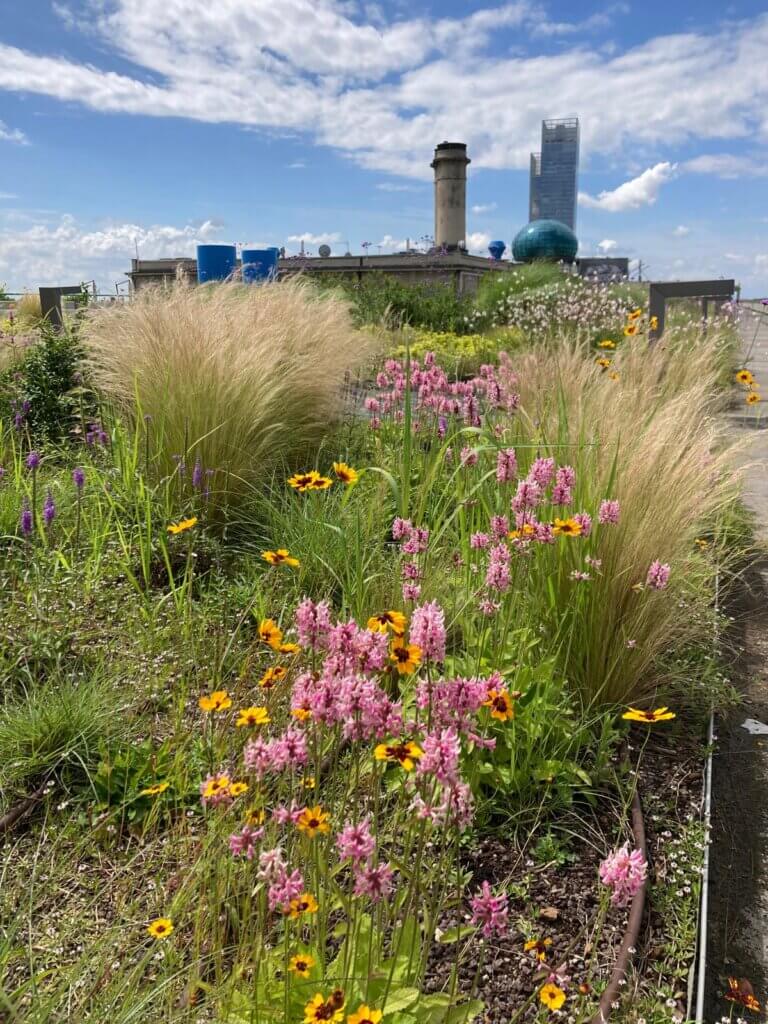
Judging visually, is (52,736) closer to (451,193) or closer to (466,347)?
(466,347)

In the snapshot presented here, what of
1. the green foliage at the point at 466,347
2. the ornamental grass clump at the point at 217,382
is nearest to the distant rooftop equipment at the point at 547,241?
the green foliage at the point at 466,347

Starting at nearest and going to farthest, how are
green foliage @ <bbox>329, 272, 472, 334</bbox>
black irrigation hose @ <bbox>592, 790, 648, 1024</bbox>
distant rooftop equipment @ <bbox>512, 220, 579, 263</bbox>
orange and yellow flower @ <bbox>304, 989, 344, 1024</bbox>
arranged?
1. orange and yellow flower @ <bbox>304, 989, 344, 1024</bbox>
2. black irrigation hose @ <bbox>592, 790, 648, 1024</bbox>
3. green foliage @ <bbox>329, 272, 472, 334</bbox>
4. distant rooftop equipment @ <bbox>512, 220, 579, 263</bbox>

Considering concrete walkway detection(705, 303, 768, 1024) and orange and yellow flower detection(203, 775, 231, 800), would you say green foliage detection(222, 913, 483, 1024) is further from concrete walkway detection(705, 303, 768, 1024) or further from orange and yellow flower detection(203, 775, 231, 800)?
concrete walkway detection(705, 303, 768, 1024)

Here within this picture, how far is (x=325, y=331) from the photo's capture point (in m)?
5.11

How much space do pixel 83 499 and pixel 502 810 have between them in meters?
2.45

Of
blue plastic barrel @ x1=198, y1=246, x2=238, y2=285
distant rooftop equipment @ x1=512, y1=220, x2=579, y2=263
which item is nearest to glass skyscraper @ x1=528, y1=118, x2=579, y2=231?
distant rooftop equipment @ x1=512, y1=220, x2=579, y2=263

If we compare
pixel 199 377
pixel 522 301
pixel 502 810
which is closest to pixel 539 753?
pixel 502 810

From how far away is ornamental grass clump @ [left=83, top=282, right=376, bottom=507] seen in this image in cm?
353

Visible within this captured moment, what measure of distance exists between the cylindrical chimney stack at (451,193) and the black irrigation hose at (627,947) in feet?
127

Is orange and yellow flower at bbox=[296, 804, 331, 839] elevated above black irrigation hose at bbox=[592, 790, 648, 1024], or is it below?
above

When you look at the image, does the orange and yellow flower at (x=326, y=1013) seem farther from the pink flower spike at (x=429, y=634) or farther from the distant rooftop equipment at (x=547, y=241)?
the distant rooftop equipment at (x=547, y=241)

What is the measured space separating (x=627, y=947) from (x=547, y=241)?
151 feet

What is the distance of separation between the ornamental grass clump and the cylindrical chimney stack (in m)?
35.5

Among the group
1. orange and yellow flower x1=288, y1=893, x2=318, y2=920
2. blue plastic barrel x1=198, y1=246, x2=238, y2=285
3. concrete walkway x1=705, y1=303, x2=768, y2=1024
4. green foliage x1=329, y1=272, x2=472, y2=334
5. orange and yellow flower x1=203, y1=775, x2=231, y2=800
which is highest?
blue plastic barrel x1=198, y1=246, x2=238, y2=285
